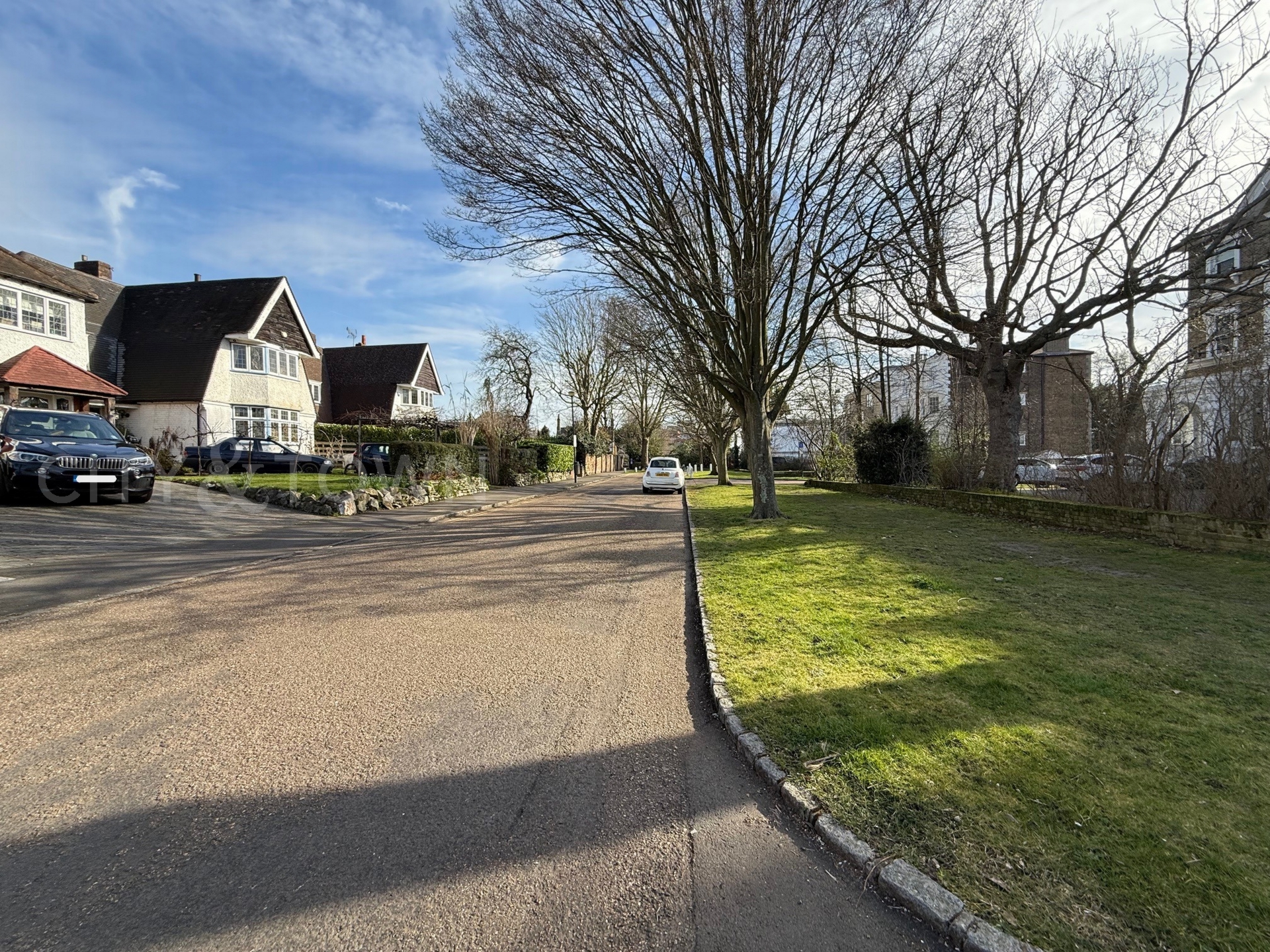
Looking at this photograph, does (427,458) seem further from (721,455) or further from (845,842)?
(721,455)

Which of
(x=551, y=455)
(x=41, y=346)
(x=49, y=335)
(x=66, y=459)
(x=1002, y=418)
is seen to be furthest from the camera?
(x=551, y=455)

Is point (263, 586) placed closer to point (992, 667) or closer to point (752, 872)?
point (752, 872)

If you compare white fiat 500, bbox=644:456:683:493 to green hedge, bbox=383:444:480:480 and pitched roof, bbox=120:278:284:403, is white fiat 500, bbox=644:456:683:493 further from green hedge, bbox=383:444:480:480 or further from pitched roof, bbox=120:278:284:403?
pitched roof, bbox=120:278:284:403

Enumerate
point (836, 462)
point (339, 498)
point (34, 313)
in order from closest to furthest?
point (339, 498)
point (34, 313)
point (836, 462)

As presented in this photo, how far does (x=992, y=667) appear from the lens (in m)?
4.57

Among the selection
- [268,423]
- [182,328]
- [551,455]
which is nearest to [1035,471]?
[551,455]

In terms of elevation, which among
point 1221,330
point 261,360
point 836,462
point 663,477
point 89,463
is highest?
point 261,360

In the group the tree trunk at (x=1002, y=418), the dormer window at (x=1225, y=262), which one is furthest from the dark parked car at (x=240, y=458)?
the dormer window at (x=1225, y=262)

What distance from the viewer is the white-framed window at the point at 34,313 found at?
20250 millimetres

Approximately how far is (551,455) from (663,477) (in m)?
9.47

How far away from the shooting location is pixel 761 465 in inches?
571

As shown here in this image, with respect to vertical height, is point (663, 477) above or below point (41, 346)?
below

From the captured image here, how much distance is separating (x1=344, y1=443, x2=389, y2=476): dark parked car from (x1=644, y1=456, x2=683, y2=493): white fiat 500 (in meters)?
10.4

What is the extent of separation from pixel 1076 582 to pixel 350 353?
47518 millimetres
